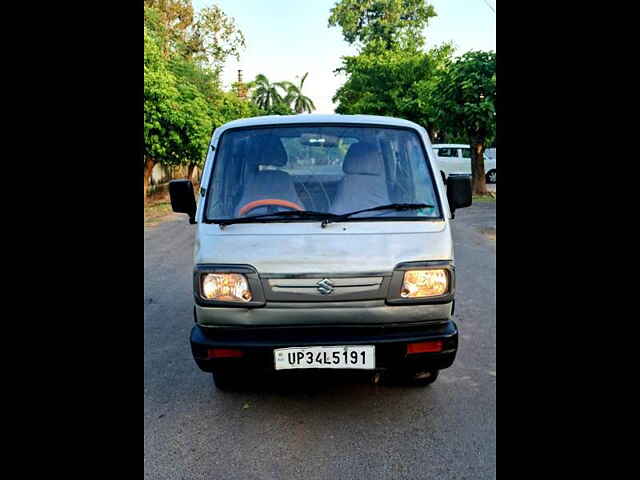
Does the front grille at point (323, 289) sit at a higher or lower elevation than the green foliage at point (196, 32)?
lower

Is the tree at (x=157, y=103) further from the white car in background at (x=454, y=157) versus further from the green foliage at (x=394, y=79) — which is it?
the green foliage at (x=394, y=79)

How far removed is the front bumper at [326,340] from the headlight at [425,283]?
179 mm

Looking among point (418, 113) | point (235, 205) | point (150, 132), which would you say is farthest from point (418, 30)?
point (235, 205)

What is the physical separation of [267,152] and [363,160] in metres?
0.68

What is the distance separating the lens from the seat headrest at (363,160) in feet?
12.2

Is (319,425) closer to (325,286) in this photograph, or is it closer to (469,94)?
(325,286)

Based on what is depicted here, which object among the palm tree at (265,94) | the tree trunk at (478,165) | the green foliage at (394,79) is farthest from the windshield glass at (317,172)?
the palm tree at (265,94)

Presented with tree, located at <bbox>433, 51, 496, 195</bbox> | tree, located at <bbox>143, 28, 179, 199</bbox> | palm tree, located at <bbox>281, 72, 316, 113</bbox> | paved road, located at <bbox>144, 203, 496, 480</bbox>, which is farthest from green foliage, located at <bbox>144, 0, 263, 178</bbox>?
palm tree, located at <bbox>281, 72, 316, 113</bbox>

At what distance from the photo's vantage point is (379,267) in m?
3.02

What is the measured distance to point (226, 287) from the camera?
3049mm

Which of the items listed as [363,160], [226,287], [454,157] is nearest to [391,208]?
[363,160]
